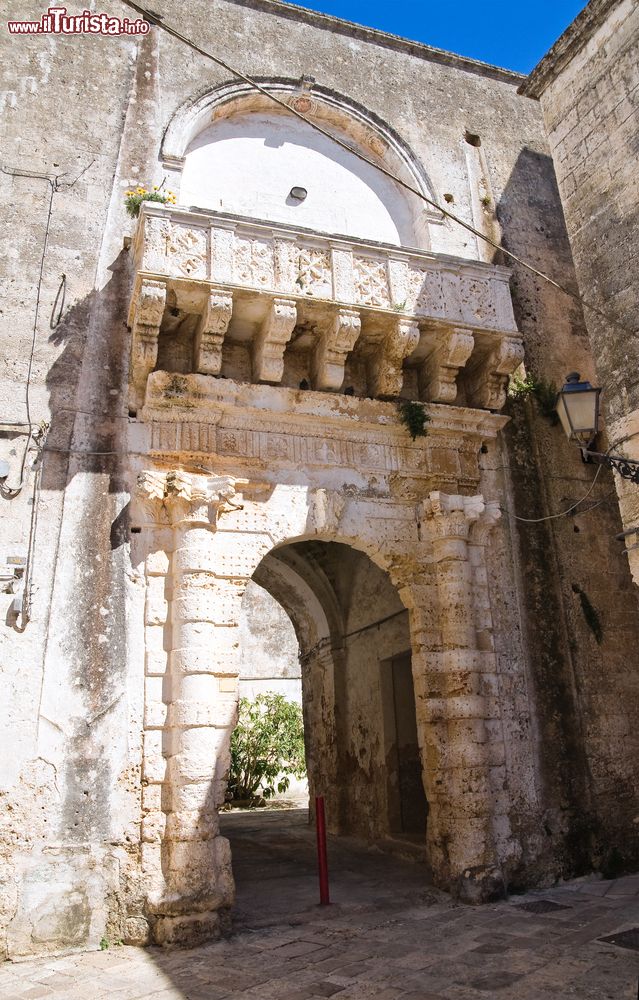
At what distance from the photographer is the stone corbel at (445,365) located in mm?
6988

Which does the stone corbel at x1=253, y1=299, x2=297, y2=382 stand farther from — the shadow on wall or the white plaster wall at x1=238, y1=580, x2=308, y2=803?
the white plaster wall at x1=238, y1=580, x2=308, y2=803

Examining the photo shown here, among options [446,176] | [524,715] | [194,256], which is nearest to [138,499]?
[194,256]

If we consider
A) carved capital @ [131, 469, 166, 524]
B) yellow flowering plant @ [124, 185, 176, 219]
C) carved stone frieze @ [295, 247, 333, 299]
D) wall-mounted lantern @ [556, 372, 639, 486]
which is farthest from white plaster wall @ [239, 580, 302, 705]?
wall-mounted lantern @ [556, 372, 639, 486]

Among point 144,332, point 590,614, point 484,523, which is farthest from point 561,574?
point 144,332

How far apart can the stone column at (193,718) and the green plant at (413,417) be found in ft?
6.07

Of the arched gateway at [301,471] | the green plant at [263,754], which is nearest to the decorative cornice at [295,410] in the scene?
the arched gateway at [301,471]

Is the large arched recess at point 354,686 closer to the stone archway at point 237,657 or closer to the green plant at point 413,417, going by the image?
the stone archway at point 237,657

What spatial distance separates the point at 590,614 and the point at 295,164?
5683mm

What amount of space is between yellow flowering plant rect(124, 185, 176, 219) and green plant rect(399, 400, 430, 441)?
9.14 feet

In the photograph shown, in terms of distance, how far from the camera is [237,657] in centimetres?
584

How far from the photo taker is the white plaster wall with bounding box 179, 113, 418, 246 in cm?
794

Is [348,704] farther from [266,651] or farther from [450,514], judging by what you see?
[266,651]

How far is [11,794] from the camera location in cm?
519

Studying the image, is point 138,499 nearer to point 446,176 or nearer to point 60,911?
point 60,911
